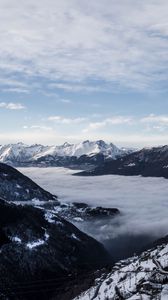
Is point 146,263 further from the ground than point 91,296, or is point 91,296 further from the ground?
point 146,263

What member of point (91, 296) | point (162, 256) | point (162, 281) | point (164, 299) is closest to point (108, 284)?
point (91, 296)

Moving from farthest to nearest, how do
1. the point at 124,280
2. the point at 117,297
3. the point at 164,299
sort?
the point at 124,280, the point at 117,297, the point at 164,299

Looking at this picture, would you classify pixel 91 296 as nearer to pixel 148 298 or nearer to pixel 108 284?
pixel 108 284

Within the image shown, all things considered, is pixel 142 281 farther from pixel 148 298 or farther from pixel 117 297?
pixel 148 298

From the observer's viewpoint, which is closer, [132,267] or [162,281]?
[162,281]

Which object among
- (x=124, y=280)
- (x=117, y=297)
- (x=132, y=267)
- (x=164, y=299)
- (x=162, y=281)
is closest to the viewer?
(x=164, y=299)

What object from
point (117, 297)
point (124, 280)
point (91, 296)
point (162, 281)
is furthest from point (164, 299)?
point (91, 296)
